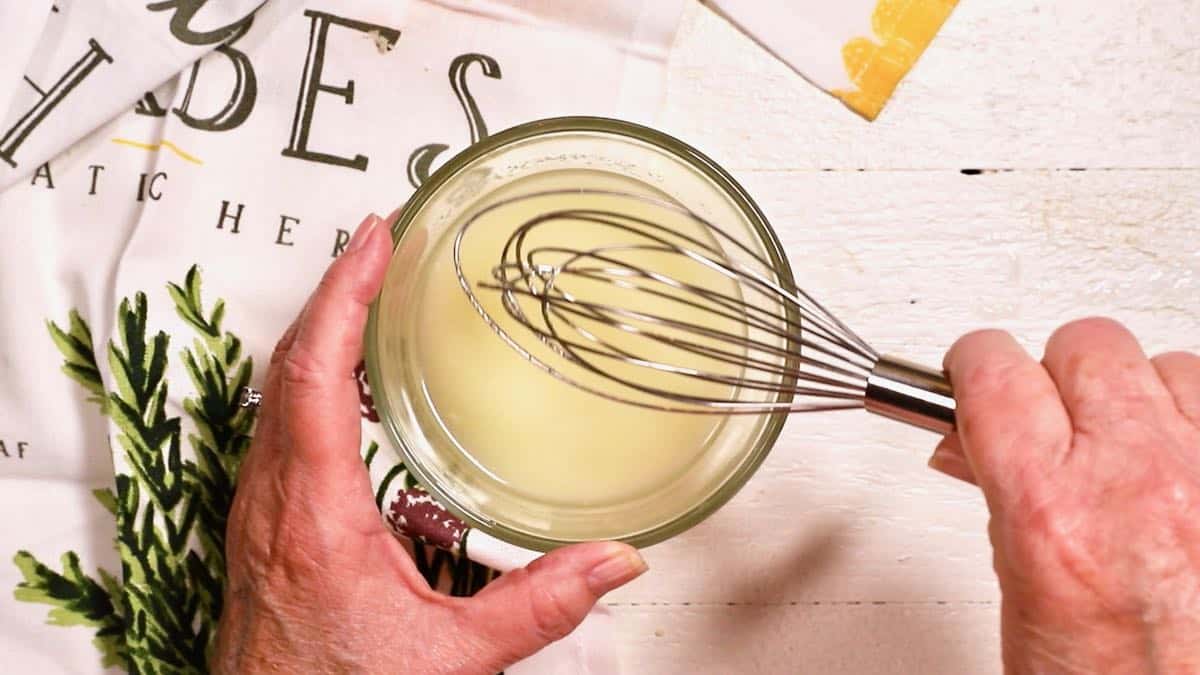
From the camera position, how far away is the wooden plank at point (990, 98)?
52 centimetres

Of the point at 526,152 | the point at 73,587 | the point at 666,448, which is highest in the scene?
the point at 526,152

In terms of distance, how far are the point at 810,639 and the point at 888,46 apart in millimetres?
310

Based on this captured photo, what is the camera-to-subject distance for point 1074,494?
1.03ft

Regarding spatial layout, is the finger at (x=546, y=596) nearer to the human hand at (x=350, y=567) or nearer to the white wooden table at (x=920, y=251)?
the human hand at (x=350, y=567)

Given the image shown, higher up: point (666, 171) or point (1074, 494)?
point (666, 171)

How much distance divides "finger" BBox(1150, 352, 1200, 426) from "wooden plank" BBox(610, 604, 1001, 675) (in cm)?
21

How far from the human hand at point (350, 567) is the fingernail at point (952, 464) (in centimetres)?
13

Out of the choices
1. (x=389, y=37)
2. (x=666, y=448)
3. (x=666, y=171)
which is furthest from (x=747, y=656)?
(x=389, y=37)

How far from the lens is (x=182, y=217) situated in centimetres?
50

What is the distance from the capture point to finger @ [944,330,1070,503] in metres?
0.32

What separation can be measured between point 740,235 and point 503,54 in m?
0.17

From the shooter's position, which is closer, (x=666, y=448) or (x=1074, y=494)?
(x=1074, y=494)

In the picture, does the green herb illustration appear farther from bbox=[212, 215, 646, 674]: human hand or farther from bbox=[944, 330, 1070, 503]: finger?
bbox=[944, 330, 1070, 503]: finger

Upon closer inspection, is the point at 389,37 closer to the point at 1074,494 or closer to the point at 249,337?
the point at 249,337
